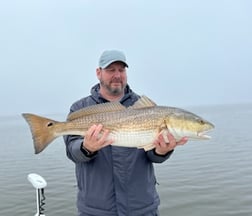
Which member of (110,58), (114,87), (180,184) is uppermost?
(110,58)

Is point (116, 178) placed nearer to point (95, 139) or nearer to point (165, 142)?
point (95, 139)

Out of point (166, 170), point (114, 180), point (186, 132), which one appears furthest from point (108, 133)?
point (166, 170)

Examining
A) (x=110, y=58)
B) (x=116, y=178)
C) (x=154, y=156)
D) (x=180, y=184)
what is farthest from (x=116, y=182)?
(x=180, y=184)

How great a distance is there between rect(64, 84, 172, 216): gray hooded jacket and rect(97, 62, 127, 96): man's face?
642 millimetres

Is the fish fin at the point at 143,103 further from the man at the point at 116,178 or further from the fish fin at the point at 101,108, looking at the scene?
the man at the point at 116,178

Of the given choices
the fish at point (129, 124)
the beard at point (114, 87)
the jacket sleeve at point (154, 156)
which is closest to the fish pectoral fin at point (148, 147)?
the fish at point (129, 124)

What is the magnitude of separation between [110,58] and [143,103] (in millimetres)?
665

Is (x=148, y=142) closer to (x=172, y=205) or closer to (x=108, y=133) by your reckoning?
(x=108, y=133)

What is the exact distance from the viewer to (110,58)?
14.0 feet

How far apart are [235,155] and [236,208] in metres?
12.5

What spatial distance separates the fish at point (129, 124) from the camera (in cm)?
383

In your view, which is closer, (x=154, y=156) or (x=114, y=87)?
(x=154, y=156)

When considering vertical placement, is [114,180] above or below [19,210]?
above

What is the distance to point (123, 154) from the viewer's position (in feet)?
13.3
